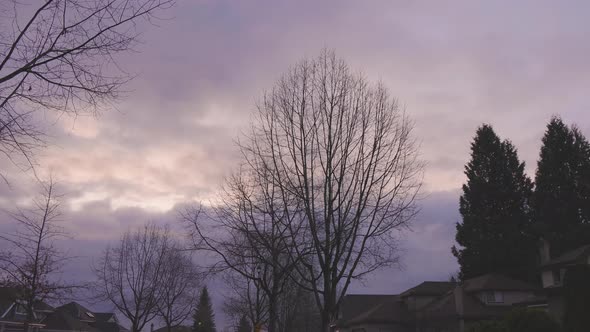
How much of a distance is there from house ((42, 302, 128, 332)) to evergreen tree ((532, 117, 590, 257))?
58091 millimetres

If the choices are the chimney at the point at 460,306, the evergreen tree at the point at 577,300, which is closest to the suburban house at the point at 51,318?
the evergreen tree at the point at 577,300

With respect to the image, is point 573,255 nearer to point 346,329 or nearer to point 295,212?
point 295,212

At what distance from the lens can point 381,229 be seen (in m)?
16.1

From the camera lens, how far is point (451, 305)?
154 ft

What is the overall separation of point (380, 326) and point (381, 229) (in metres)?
40.8

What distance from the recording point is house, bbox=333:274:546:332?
141ft

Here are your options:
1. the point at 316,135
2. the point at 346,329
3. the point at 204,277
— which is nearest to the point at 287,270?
the point at 204,277

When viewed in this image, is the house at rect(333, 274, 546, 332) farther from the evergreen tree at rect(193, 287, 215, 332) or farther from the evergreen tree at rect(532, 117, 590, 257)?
the evergreen tree at rect(193, 287, 215, 332)

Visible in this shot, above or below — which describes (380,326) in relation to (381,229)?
below

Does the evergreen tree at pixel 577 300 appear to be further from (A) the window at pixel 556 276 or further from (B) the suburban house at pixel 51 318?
(B) the suburban house at pixel 51 318

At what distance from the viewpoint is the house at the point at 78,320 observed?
70.4 meters

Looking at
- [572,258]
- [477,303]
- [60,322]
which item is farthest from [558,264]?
[60,322]

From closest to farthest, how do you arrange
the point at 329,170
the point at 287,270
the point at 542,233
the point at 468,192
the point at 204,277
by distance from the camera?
1. the point at 329,170
2. the point at 287,270
3. the point at 204,277
4. the point at 542,233
5. the point at 468,192

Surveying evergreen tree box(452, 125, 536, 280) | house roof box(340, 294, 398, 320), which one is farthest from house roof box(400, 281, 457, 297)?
house roof box(340, 294, 398, 320)
